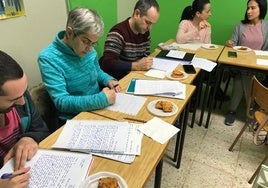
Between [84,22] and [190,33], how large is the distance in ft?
5.83

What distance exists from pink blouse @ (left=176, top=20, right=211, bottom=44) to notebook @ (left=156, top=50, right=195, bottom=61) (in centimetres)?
43

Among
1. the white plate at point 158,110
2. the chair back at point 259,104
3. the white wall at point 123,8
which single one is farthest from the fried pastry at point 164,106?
the white wall at point 123,8

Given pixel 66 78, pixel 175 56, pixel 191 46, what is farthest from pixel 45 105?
pixel 191 46

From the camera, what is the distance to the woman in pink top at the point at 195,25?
2.68 m

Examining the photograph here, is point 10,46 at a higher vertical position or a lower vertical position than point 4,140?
Result: higher

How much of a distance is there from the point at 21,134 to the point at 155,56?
1468 mm

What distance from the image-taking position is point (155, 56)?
2266mm

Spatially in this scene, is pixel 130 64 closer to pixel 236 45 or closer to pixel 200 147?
pixel 200 147

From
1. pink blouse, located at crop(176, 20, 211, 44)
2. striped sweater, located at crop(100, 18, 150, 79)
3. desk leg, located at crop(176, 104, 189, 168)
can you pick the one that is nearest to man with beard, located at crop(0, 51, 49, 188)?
striped sweater, located at crop(100, 18, 150, 79)

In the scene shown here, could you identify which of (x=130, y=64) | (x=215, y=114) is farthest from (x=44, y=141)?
(x=215, y=114)

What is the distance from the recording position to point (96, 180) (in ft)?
2.83

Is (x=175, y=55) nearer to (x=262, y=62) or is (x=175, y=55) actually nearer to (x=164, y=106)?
(x=262, y=62)

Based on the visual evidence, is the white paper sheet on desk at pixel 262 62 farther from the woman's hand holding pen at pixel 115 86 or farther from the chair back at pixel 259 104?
the woman's hand holding pen at pixel 115 86

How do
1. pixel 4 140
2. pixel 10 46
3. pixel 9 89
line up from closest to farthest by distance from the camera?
pixel 9 89
pixel 4 140
pixel 10 46
